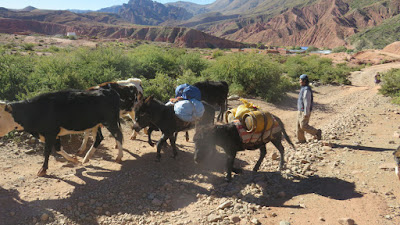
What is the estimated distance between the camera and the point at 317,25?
349 ft

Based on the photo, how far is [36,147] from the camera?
639cm

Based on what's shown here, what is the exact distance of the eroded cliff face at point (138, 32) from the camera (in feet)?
285

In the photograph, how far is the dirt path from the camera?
3.94 metres

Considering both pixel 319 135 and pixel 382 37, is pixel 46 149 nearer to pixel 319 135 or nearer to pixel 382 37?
pixel 319 135

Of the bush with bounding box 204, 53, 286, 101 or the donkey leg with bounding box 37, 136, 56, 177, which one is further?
the bush with bounding box 204, 53, 286, 101

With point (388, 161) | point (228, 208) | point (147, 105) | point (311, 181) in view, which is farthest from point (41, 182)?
point (388, 161)

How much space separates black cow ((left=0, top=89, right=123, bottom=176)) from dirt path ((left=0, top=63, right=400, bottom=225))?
86 centimetres

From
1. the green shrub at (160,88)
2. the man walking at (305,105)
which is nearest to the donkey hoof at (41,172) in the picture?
the green shrub at (160,88)

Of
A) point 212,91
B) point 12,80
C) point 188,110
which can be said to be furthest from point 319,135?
point 12,80

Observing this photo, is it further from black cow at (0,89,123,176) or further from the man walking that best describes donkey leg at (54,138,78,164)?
the man walking

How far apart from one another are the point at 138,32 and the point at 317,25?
77354 millimetres

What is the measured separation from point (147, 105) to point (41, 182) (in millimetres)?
2670

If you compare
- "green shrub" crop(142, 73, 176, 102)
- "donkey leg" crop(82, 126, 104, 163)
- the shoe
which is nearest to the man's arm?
the shoe

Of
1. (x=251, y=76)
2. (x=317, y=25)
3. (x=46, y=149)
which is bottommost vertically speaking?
(x=46, y=149)
